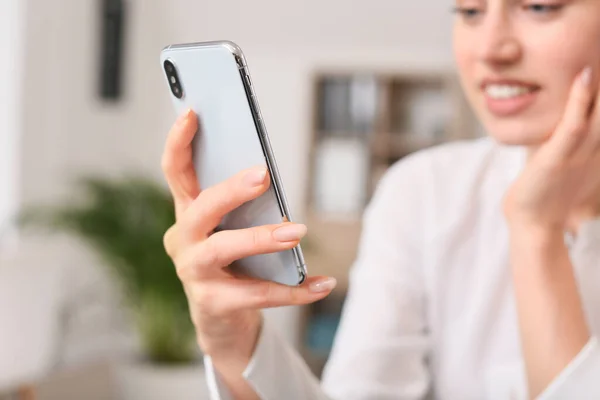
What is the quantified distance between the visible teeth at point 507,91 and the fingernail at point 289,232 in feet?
1.19

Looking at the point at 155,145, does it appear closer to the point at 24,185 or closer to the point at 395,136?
the point at 24,185

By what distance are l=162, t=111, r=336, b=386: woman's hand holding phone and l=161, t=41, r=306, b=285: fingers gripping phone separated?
13mm

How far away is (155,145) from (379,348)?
359 cm

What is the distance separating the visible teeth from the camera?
83 cm

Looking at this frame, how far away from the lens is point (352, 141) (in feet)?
14.4

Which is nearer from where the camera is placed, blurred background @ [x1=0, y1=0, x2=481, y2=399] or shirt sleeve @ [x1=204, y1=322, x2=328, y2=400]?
shirt sleeve @ [x1=204, y1=322, x2=328, y2=400]

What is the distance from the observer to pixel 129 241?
299 centimetres

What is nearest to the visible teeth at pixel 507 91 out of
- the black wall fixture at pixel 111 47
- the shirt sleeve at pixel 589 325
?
the shirt sleeve at pixel 589 325

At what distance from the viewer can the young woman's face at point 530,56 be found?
31.8 inches

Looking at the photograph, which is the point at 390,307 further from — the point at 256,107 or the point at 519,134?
the point at 256,107

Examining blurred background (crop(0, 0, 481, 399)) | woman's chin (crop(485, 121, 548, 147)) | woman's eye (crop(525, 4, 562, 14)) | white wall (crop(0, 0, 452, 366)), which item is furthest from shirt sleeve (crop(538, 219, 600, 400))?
white wall (crop(0, 0, 452, 366))

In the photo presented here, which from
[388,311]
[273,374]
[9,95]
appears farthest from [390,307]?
[9,95]

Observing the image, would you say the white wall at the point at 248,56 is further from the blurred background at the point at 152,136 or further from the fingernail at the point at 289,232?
the fingernail at the point at 289,232

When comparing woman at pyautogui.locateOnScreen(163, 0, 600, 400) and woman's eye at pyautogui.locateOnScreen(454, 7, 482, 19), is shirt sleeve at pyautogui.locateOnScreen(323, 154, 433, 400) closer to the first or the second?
woman at pyautogui.locateOnScreen(163, 0, 600, 400)
